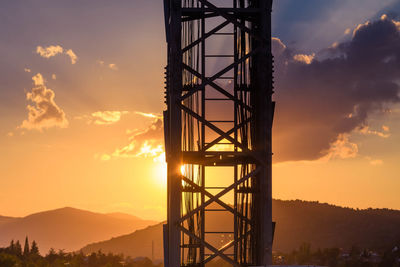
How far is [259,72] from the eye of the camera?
14.3m

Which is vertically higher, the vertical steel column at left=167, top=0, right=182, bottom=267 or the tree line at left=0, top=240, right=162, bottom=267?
the vertical steel column at left=167, top=0, right=182, bottom=267

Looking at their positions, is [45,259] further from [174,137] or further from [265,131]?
[265,131]

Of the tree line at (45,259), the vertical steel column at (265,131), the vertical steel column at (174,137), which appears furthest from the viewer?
the tree line at (45,259)

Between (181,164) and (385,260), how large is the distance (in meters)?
129

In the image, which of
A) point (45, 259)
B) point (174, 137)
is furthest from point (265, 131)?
point (45, 259)

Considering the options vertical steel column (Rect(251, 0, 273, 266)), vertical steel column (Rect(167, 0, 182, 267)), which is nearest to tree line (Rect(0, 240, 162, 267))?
vertical steel column (Rect(167, 0, 182, 267))

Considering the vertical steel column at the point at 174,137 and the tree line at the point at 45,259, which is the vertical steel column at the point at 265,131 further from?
the tree line at the point at 45,259

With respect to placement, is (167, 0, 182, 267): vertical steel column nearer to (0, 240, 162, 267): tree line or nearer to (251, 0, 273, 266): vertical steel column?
(251, 0, 273, 266): vertical steel column

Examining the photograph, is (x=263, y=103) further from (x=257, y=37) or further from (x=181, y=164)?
(x=181, y=164)

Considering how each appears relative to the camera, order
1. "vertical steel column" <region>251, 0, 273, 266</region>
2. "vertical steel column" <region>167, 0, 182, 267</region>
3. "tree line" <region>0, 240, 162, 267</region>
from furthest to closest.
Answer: "tree line" <region>0, 240, 162, 267</region> < "vertical steel column" <region>251, 0, 273, 266</region> < "vertical steel column" <region>167, 0, 182, 267</region>

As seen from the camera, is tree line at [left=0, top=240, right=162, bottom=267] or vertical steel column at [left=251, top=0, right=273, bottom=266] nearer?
vertical steel column at [left=251, top=0, right=273, bottom=266]

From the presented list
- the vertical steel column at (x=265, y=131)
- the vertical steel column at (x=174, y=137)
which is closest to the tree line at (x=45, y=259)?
the vertical steel column at (x=174, y=137)

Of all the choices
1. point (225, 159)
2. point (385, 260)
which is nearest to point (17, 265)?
point (385, 260)

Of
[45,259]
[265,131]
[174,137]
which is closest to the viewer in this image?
[174,137]
